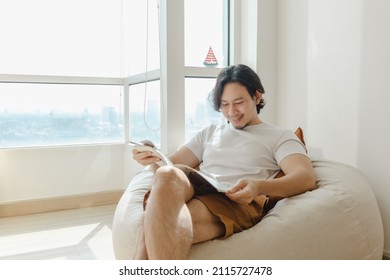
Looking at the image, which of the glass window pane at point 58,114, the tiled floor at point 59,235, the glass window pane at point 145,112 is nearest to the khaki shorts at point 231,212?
the tiled floor at point 59,235

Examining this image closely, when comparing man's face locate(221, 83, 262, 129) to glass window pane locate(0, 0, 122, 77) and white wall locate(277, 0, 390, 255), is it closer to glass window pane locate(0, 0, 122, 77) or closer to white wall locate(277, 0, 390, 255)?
white wall locate(277, 0, 390, 255)

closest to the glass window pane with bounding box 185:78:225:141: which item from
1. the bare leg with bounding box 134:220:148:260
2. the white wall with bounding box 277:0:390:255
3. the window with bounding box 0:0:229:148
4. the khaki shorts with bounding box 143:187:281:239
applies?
the window with bounding box 0:0:229:148

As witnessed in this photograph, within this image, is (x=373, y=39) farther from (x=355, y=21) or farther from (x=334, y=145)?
(x=334, y=145)

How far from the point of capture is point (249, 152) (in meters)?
1.58

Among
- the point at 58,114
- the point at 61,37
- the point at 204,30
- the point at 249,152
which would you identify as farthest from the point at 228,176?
the point at 61,37

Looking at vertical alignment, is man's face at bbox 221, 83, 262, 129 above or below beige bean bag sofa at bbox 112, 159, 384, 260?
above

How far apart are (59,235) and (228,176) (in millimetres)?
1351

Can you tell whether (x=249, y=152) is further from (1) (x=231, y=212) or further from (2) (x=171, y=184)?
(2) (x=171, y=184)

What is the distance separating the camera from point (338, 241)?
130cm

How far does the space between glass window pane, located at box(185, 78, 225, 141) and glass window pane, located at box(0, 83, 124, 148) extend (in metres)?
1.04

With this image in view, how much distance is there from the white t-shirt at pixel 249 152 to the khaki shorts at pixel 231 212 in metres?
0.20

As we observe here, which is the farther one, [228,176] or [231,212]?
[228,176]

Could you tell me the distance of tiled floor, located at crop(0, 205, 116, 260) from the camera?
6.48 ft

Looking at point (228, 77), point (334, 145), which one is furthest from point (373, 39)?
point (228, 77)
